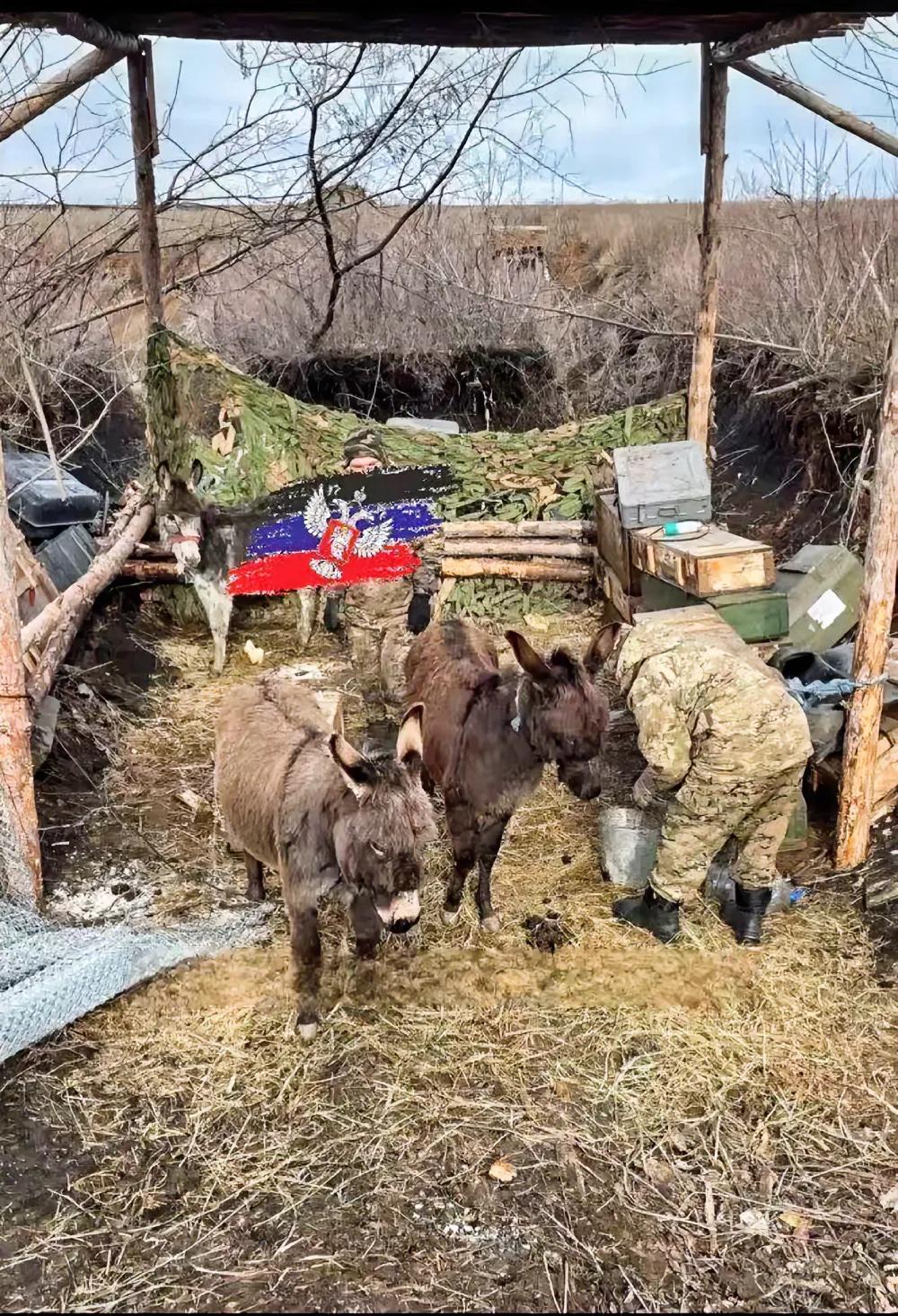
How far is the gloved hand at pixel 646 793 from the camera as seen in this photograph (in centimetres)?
566

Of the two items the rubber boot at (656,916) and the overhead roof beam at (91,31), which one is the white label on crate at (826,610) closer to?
the rubber boot at (656,916)

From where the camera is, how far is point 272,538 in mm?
9414

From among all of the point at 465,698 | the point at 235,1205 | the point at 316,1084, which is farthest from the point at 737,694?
the point at 235,1205

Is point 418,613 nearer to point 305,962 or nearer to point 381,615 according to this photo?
point 381,615

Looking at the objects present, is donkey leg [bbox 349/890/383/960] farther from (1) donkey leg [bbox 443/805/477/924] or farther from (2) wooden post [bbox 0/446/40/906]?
(2) wooden post [bbox 0/446/40/906]

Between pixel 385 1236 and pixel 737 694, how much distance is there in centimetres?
284

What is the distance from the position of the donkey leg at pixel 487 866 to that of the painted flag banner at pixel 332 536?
170 inches

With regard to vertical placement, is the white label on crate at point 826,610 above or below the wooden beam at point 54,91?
below

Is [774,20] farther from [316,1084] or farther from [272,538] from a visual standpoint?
[316,1084]

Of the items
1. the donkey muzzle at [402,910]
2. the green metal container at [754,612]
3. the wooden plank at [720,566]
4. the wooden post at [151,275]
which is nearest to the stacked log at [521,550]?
the wooden post at [151,275]

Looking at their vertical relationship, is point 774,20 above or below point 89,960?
above

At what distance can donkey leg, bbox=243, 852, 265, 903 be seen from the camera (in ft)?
18.1

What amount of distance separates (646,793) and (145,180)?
23.4ft

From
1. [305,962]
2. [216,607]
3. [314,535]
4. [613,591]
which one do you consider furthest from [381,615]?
[305,962]
